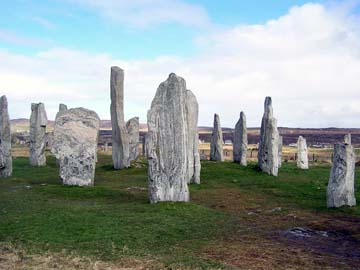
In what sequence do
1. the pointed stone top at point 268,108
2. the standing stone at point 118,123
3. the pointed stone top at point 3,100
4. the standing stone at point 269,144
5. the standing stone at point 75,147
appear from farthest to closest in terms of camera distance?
the standing stone at point 118,123, the pointed stone top at point 268,108, the standing stone at point 269,144, the pointed stone top at point 3,100, the standing stone at point 75,147

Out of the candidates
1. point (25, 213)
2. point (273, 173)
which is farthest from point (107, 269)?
point (273, 173)

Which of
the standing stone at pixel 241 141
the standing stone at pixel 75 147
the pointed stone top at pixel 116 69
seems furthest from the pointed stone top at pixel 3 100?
the standing stone at pixel 241 141

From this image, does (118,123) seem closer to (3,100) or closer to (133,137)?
(133,137)

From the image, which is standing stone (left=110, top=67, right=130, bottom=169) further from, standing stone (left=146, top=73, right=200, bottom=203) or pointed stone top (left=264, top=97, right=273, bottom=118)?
standing stone (left=146, top=73, right=200, bottom=203)

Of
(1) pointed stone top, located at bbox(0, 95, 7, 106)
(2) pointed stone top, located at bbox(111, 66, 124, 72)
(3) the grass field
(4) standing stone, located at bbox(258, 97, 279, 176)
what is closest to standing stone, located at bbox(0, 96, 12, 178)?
(1) pointed stone top, located at bbox(0, 95, 7, 106)

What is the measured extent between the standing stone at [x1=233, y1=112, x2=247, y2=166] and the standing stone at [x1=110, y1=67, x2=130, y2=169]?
8.93 metres

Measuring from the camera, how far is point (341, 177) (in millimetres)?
19031

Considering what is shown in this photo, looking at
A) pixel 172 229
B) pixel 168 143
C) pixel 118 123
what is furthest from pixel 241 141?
pixel 172 229

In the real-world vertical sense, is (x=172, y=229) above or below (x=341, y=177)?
below

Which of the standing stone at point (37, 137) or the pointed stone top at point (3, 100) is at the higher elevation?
the pointed stone top at point (3, 100)

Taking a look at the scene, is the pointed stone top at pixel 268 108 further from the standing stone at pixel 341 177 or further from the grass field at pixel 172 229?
the standing stone at pixel 341 177

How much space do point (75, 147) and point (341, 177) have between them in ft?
42.8

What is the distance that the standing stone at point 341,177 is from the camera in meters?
19.0

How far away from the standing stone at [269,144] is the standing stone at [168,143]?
42.8 ft
